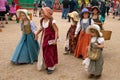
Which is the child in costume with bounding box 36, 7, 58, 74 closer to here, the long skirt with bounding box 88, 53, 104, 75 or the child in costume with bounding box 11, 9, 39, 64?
the child in costume with bounding box 11, 9, 39, 64

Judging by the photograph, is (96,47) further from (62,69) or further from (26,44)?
(26,44)

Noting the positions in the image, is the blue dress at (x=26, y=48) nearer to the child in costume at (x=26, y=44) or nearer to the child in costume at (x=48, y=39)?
the child in costume at (x=26, y=44)

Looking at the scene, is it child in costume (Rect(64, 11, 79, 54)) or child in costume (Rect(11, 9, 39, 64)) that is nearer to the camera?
child in costume (Rect(11, 9, 39, 64))

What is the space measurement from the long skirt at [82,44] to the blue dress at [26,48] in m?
1.42

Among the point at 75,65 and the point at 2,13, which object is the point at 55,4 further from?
the point at 75,65

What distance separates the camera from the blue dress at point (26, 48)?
7055 millimetres

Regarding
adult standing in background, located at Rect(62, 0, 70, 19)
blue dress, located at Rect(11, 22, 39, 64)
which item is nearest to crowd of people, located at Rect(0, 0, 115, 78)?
blue dress, located at Rect(11, 22, 39, 64)

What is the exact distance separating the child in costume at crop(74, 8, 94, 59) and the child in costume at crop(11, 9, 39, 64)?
1.41 meters

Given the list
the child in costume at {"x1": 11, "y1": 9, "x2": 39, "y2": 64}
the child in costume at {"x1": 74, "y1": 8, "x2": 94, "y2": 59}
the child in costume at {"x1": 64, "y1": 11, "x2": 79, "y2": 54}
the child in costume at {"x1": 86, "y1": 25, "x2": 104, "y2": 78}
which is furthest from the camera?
the child in costume at {"x1": 64, "y1": 11, "x2": 79, "y2": 54}

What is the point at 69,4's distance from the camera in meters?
19.0

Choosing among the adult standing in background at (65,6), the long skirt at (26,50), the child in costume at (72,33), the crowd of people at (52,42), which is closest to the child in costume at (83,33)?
the crowd of people at (52,42)

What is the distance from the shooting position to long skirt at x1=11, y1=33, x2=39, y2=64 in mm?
7055

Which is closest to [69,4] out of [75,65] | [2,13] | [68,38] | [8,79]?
[2,13]

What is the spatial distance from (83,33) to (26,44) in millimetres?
1701
